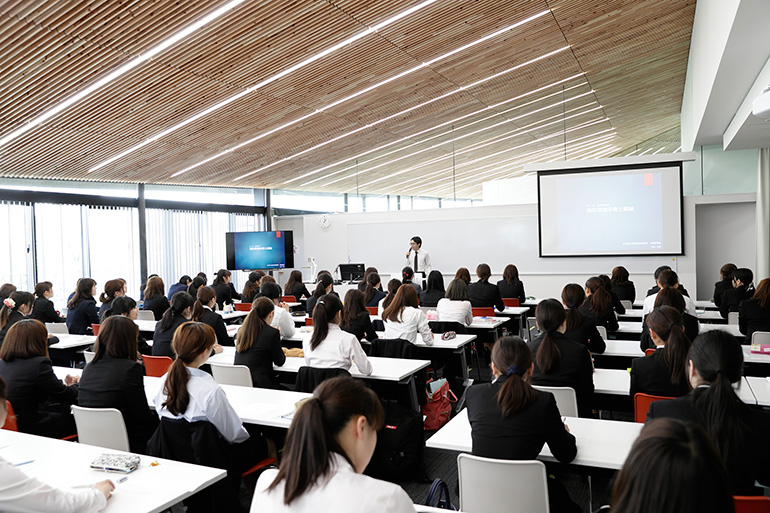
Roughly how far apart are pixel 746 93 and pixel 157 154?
8417 mm

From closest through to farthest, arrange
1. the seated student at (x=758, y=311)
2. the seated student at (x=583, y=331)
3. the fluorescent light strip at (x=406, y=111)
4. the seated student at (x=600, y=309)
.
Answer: the seated student at (x=583, y=331) < the seated student at (x=758, y=311) < the seated student at (x=600, y=309) < the fluorescent light strip at (x=406, y=111)

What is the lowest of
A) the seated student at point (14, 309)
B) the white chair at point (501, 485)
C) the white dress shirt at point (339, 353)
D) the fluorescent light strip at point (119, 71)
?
A: the white chair at point (501, 485)

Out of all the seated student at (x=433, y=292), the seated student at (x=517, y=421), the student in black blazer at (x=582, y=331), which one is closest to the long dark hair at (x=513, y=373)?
the seated student at (x=517, y=421)

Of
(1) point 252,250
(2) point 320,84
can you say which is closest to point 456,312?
(2) point 320,84

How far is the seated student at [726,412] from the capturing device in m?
2.12

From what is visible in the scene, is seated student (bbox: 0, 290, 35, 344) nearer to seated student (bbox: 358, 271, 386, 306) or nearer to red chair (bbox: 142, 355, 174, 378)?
red chair (bbox: 142, 355, 174, 378)

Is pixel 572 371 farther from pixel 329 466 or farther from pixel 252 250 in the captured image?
pixel 252 250

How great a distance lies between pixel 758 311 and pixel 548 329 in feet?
10.0

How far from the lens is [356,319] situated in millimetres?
5605

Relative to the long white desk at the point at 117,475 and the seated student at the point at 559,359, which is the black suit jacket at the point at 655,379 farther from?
the long white desk at the point at 117,475

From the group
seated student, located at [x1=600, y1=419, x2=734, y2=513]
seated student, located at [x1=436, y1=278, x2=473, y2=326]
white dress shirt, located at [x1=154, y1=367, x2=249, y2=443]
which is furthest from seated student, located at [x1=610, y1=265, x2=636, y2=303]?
seated student, located at [x1=600, y1=419, x2=734, y2=513]

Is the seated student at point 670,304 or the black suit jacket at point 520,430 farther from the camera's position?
the seated student at point 670,304

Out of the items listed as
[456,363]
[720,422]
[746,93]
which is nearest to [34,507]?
[720,422]

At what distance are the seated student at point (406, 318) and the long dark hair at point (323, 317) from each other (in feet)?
4.31
